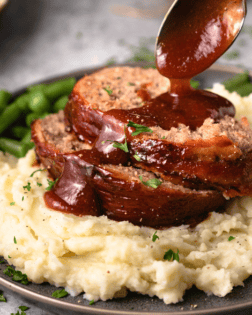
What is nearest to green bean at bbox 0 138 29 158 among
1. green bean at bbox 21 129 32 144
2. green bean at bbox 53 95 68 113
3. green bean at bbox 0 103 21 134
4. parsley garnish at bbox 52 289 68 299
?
green bean at bbox 21 129 32 144

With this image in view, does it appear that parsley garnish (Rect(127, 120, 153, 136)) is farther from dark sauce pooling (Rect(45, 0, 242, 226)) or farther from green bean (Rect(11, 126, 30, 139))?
green bean (Rect(11, 126, 30, 139))

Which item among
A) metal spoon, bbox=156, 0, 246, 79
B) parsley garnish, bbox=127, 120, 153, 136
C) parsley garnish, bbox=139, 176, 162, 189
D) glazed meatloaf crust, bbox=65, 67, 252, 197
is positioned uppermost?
metal spoon, bbox=156, 0, 246, 79

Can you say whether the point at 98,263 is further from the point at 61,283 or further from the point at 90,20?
the point at 90,20

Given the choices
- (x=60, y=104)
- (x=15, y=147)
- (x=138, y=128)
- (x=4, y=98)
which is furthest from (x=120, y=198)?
(x=4, y=98)

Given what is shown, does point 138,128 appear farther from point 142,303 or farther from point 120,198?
point 142,303

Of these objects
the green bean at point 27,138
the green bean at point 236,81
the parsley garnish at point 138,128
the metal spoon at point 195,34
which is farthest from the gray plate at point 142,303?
the green bean at point 236,81

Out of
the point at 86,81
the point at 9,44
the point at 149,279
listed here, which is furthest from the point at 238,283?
the point at 9,44
